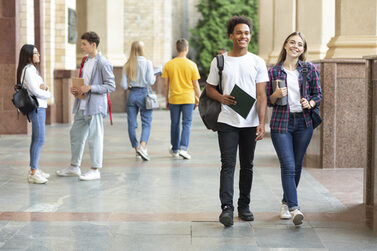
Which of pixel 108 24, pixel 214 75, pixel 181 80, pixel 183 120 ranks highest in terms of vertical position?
pixel 108 24

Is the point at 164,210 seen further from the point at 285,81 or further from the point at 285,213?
the point at 285,81

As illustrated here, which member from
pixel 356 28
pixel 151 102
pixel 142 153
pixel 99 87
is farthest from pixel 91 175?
pixel 356 28

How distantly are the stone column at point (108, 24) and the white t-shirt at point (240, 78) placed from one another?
56.4ft

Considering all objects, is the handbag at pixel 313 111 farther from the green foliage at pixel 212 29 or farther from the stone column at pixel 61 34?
the green foliage at pixel 212 29

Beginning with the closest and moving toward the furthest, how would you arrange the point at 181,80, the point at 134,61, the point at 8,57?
the point at 134,61
the point at 181,80
the point at 8,57

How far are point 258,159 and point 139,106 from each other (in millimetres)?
2024

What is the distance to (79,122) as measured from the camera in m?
8.49

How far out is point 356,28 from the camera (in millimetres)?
9820

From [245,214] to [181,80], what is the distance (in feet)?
15.7

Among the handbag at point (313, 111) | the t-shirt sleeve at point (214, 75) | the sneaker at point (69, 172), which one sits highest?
the t-shirt sleeve at point (214, 75)

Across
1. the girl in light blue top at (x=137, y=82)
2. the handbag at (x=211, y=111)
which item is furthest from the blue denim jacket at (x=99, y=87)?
the handbag at (x=211, y=111)

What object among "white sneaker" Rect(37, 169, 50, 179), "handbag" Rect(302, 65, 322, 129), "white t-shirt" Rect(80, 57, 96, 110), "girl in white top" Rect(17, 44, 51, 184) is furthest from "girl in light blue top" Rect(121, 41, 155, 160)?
"handbag" Rect(302, 65, 322, 129)

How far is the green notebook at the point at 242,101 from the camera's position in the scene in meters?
5.74

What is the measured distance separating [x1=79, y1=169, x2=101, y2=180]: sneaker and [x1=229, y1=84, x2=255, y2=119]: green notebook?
3.13 meters
